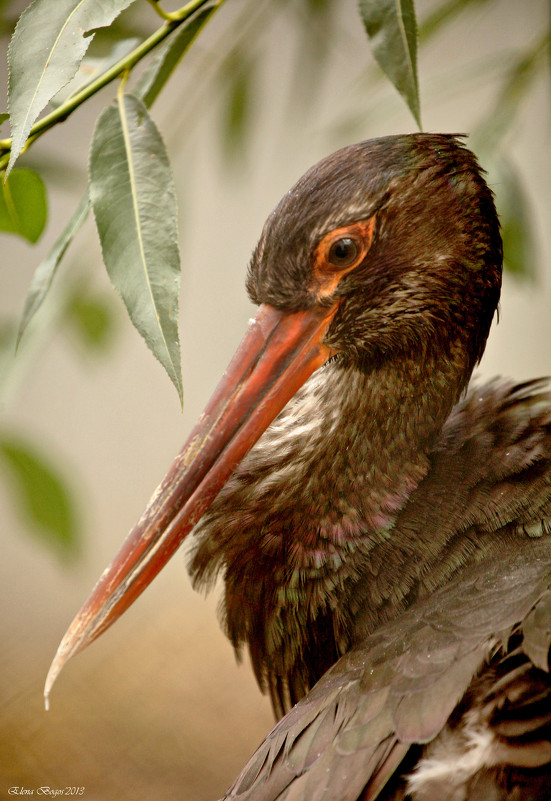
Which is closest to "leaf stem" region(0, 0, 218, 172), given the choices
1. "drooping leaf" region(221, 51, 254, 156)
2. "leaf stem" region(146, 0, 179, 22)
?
"leaf stem" region(146, 0, 179, 22)

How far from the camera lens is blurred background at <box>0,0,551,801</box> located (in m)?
1.11

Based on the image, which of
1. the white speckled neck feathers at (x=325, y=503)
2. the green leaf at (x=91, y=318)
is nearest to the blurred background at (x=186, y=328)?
the green leaf at (x=91, y=318)

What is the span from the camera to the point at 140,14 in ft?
3.85

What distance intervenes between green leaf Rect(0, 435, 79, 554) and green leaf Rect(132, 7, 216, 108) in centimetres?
41

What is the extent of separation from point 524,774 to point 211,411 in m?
0.39

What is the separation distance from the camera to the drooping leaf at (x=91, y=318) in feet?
3.61

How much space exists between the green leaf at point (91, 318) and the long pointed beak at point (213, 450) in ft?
1.47

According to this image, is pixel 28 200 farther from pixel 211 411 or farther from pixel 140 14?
pixel 140 14

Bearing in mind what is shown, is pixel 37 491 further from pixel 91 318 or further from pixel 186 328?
pixel 186 328

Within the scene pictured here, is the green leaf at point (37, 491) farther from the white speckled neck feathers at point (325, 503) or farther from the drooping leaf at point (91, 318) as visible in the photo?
the drooping leaf at point (91, 318)

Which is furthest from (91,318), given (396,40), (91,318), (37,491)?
(396,40)

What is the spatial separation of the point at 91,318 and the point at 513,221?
0.60 meters

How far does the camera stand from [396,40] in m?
0.72

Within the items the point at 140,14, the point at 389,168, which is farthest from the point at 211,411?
the point at 140,14
